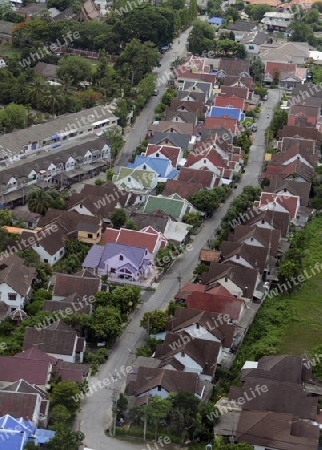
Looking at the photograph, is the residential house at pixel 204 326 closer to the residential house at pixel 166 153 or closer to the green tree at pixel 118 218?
the green tree at pixel 118 218

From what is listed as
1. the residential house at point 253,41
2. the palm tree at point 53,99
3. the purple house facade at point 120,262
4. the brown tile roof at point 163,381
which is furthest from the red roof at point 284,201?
the residential house at point 253,41

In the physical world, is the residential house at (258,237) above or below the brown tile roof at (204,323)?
below

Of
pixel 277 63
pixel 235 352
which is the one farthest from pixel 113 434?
pixel 277 63

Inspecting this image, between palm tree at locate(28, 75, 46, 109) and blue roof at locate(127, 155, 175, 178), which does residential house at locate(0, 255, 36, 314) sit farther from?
palm tree at locate(28, 75, 46, 109)

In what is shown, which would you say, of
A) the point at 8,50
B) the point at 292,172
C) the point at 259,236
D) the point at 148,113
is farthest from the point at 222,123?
the point at 8,50

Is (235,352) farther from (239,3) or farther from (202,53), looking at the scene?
(239,3)

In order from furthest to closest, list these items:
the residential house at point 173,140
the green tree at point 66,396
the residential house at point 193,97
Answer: the residential house at point 193,97, the residential house at point 173,140, the green tree at point 66,396

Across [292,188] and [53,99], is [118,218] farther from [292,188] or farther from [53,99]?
[53,99]
